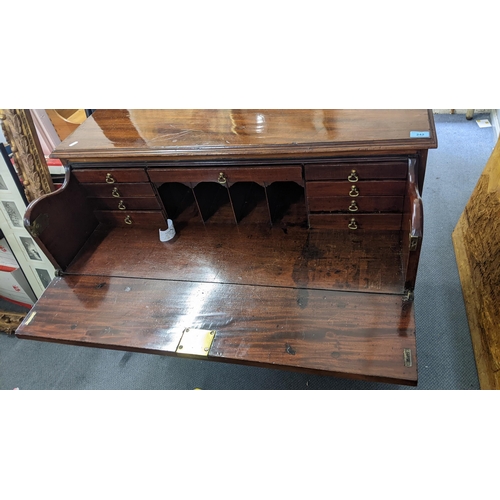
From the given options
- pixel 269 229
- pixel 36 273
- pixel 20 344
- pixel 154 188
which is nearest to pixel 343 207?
pixel 269 229

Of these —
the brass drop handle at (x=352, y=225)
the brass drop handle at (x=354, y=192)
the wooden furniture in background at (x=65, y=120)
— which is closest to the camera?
the brass drop handle at (x=354, y=192)

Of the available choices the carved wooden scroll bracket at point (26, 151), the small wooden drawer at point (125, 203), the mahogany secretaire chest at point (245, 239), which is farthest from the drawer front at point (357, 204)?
the carved wooden scroll bracket at point (26, 151)

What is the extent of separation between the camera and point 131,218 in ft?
5.18

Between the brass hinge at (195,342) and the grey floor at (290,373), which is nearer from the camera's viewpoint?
the brass hinge at (195,342)

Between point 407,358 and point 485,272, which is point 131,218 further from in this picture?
point 485,272

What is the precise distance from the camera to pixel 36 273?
2.21 meters

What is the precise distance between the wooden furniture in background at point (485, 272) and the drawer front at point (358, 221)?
0.56 metres

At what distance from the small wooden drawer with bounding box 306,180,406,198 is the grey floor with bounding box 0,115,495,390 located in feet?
2.86

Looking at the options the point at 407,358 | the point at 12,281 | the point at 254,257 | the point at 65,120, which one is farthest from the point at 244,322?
the point at 12,281

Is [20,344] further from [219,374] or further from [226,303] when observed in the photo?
[226,303]

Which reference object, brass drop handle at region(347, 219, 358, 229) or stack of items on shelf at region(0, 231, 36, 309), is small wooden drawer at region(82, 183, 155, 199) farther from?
stack of items on shelf at region(0, 231, 36, 309)

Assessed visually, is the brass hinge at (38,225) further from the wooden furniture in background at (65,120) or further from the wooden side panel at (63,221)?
the wooden furniture in background at (65,120)

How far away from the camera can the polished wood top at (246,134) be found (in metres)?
1.17

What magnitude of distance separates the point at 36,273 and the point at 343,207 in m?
1.79
